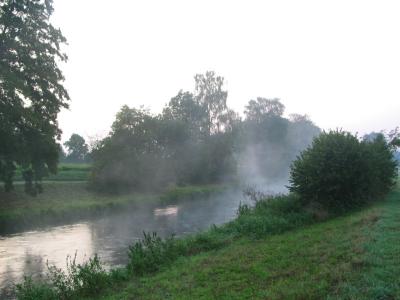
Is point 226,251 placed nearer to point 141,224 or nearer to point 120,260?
point 120,260


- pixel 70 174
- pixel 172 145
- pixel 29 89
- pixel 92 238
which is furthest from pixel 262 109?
pixel 92 238

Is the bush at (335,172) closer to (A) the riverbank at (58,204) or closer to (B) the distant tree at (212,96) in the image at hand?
(A) the riverbank at (58,204)

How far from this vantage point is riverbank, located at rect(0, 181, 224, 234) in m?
33.7

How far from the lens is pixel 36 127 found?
3488cm

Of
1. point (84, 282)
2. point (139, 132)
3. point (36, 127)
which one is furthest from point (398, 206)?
point (139, 132)

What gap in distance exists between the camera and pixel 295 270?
36.9 ft

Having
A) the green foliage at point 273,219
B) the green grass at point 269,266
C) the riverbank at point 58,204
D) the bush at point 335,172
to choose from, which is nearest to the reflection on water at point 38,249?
the riverbank at point 58,204

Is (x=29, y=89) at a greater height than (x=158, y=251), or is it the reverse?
(x=29, y=89)

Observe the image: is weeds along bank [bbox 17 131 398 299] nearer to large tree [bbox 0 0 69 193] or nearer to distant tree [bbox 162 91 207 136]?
large tree [bbox 0 0 69 193]

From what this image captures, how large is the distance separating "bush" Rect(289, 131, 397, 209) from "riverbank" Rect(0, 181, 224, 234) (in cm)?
2093

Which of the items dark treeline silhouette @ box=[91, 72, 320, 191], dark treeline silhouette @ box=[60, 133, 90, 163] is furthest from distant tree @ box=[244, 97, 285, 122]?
dark treeline silhouette @ box=[60, 133, 90, 163]

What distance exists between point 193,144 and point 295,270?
6032 cm

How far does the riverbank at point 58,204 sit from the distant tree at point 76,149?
179ft

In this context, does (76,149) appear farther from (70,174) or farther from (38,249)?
(38,249)
